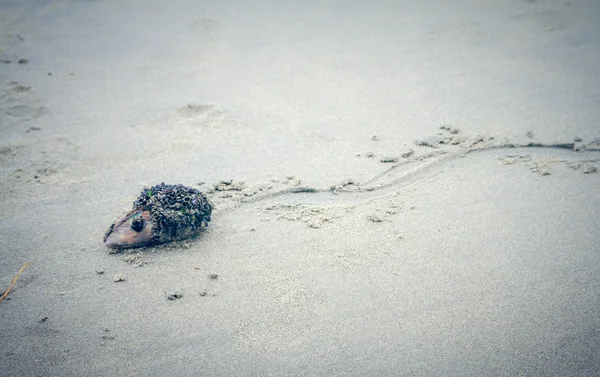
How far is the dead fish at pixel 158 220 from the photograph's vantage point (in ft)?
8.05

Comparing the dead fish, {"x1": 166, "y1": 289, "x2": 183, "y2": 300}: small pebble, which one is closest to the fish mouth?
the dead fish

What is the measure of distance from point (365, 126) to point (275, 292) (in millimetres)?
1826

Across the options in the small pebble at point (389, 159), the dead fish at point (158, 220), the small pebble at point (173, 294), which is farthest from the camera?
the small pebble at point (389, 159)

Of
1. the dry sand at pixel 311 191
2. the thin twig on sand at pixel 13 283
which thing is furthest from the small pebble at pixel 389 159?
the thin twig on sand at pixel 13 283

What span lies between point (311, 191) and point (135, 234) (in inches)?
44.1

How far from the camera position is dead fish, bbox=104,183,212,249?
245cm

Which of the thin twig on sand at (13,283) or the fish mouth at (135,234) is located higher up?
the fish mouth at (135,234)

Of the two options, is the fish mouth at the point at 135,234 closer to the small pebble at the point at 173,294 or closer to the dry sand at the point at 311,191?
the dry sand at the point at 311,191

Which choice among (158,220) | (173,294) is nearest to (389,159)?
(158,220)

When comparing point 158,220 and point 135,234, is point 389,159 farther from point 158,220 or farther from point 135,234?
point 135,234

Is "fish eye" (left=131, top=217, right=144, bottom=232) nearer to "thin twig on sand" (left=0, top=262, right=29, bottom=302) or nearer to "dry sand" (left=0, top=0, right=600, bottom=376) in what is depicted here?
"dry sand" (left=0, top=0, right=600, bottom=376)

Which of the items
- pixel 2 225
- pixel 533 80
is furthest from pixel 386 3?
pixel 2 225

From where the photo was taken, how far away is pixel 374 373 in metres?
1.90

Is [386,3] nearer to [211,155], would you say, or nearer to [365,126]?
[365,126]
